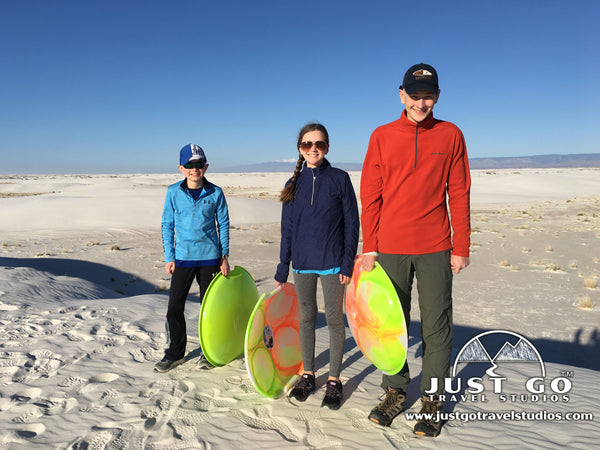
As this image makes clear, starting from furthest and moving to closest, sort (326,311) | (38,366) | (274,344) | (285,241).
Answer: (38,366) → (274,344) → (285,241) → (326,311)

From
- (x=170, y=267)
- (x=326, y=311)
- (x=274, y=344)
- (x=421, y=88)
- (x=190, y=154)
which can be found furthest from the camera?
(x=170, y=267)

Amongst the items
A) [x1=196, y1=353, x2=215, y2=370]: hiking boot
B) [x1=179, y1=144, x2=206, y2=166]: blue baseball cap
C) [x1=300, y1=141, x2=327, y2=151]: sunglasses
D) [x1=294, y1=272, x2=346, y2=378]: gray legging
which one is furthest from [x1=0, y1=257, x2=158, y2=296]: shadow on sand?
[x1=300, y1=141, x2=327, y2=151]: sunglasses

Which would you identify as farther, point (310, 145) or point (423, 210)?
point (310, 145)

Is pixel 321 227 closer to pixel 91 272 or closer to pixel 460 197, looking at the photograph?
pixel 460 197

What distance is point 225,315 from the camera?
3.65m

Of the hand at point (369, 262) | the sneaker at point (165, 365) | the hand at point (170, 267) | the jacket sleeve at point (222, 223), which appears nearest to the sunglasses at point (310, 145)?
the hand at point (369, 262)

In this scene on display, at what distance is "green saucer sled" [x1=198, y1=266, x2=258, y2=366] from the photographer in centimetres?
354

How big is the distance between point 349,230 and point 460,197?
811 mm

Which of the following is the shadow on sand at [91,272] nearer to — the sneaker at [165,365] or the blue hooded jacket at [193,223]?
the sneaker at [165,365]

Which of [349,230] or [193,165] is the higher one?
[193,165]

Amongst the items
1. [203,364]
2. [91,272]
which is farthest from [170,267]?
[91,272]

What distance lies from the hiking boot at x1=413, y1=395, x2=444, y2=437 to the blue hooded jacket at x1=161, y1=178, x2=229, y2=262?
7.04 ft

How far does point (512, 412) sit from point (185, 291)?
116 inches

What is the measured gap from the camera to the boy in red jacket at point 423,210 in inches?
103
